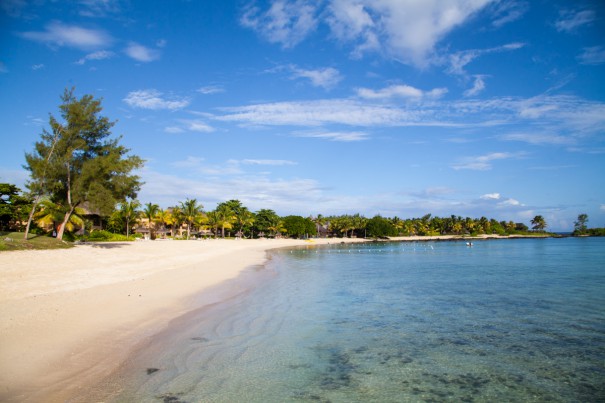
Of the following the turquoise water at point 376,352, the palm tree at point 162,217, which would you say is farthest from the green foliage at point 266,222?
the turquoise water at point 376,352

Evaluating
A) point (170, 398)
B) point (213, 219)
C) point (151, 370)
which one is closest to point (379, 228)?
point (213, 219)

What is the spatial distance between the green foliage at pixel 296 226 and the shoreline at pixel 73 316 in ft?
329

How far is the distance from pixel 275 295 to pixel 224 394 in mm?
12170

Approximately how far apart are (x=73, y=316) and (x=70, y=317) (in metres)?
0.16

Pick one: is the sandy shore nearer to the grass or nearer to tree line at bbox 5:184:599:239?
the grass

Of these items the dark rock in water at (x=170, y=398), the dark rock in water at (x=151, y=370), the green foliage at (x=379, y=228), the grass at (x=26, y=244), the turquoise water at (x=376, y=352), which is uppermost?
the green foliage at (x=379, y=228)

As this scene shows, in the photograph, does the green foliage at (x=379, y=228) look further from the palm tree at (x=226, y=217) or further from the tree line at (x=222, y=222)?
the palm tree at (x=226, y=217)

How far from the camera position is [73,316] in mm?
11219

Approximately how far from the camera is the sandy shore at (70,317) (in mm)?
7233

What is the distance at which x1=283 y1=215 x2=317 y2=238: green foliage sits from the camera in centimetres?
12325

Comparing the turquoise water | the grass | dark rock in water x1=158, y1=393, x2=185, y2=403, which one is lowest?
the turquoise water

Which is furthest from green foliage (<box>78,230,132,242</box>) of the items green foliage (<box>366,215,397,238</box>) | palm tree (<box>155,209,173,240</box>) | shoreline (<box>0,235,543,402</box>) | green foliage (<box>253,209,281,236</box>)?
green foliage (<box>366,215,397,238</box>)

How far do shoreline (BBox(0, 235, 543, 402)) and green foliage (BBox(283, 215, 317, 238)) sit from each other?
Result: 100272 millimetres

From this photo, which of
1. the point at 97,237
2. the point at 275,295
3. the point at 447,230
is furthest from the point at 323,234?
the point at 275,295
